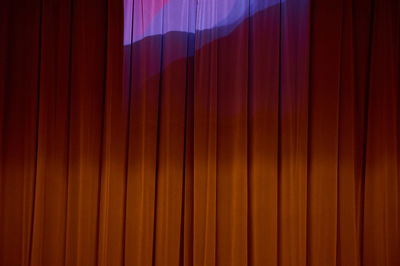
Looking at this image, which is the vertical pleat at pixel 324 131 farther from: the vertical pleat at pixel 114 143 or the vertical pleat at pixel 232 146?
the vertical pleat at pixel 114 143

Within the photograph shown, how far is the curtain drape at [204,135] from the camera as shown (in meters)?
2.29

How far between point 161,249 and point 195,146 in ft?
2.74

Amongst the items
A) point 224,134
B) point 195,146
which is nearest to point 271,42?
point 224,134

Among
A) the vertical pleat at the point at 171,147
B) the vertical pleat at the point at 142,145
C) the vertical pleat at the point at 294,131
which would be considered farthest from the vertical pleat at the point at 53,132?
the vertical pleat at the point at 294,131

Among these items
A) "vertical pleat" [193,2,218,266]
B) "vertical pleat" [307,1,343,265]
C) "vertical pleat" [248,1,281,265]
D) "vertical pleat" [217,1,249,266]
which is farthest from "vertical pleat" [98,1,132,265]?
"vertical pleat" [307,1,343,265]

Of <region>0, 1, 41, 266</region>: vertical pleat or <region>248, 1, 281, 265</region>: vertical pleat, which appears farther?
<region>0, 1, 41, 266</region>: vertical pleat

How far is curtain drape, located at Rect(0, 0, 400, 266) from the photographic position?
7.51 feet

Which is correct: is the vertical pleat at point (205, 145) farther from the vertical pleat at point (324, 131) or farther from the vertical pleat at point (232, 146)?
the vertical pleat at point (324, 131)

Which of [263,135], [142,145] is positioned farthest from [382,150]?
[142,145]

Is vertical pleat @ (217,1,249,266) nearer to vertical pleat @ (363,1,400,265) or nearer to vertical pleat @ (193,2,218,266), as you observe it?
vertical pleat @ (193,2,218,266)

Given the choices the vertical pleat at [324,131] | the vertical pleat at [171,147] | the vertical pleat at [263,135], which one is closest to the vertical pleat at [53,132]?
the vertical pleat at [171,147]

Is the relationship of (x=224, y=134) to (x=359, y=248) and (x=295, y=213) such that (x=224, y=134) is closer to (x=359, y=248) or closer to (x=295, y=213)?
(x=295, y=213)

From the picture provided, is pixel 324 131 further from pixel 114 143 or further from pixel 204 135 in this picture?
pixel 114 143

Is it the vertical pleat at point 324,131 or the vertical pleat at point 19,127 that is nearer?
the vertical pleat at point 324,131
